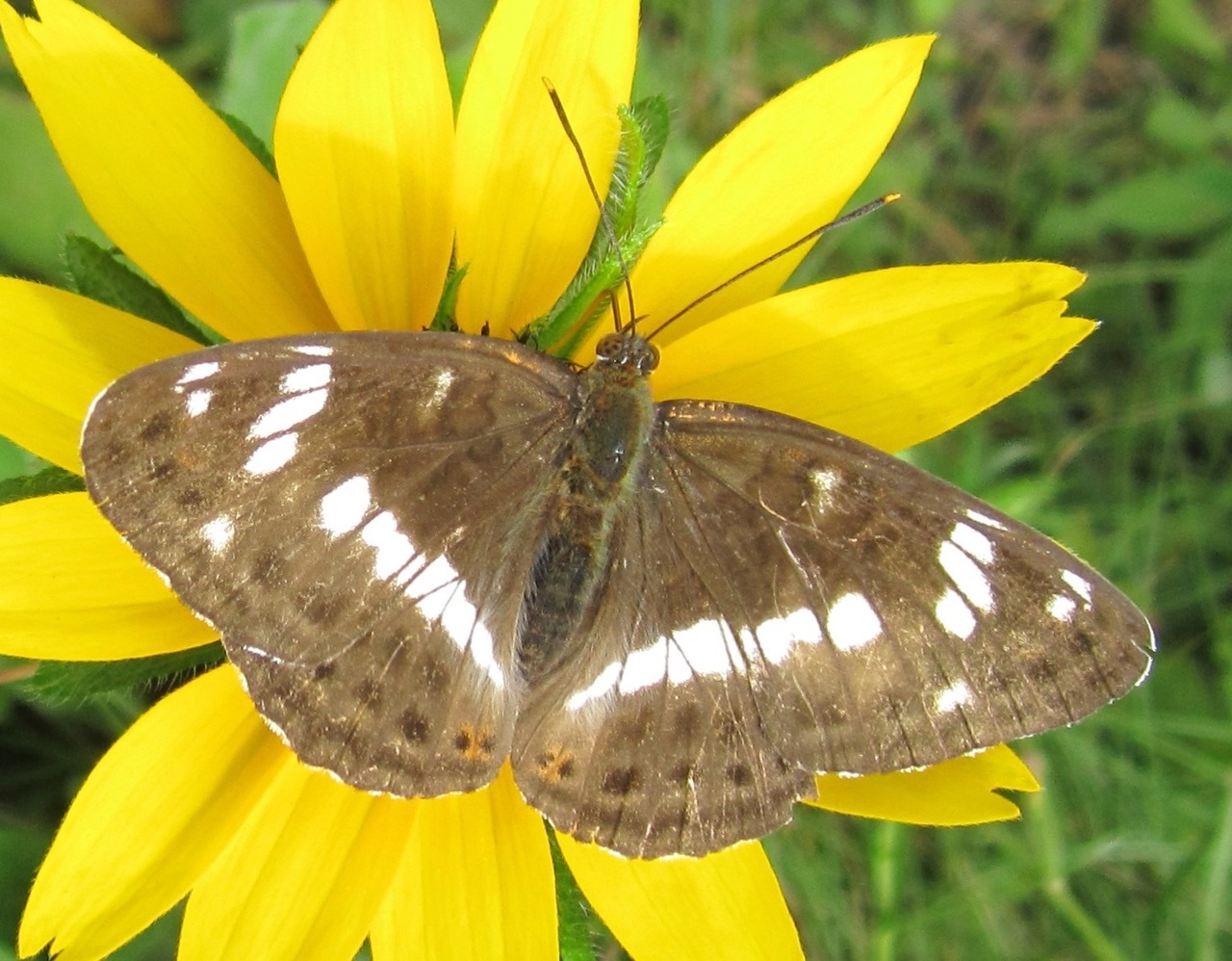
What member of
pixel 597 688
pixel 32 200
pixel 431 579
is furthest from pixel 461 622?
pixel 32 200

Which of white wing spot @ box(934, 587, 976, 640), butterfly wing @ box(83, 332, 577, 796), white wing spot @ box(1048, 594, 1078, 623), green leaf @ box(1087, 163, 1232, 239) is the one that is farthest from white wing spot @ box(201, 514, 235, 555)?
green leaf @ box(1087, 163, 1232, 239)

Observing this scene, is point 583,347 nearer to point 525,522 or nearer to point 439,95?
point 525,522

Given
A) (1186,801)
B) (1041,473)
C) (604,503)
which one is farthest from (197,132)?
(1186,801)

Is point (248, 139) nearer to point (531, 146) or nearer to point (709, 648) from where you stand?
point (531, 146)

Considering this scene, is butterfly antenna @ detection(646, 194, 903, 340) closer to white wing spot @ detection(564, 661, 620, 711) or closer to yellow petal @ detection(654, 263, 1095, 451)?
yellow petal @ detection(654, 263, 1095, 451)

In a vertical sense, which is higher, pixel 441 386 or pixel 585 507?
pixel 441 386

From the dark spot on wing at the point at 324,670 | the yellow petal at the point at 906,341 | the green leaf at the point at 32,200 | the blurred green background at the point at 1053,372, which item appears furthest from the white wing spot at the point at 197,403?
the green leaf at the point at 32,200

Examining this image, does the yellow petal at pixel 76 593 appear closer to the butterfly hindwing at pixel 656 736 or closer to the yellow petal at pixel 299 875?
the yellow petal at pixel 299 875
